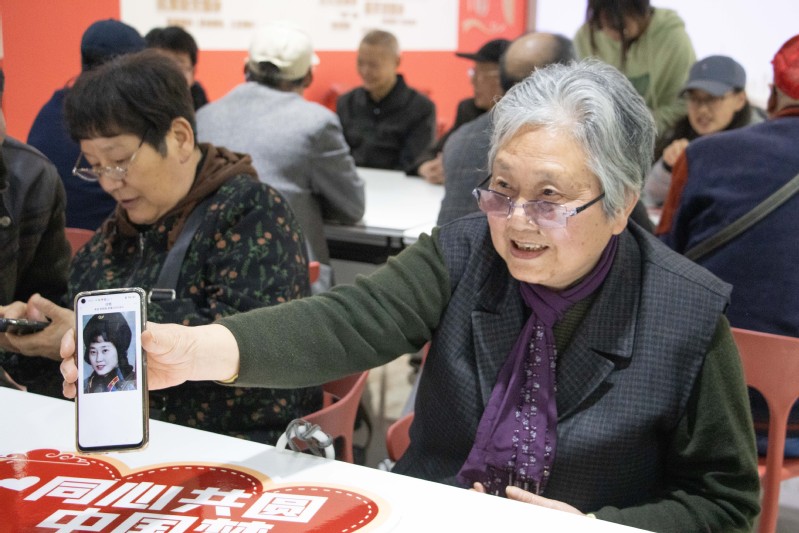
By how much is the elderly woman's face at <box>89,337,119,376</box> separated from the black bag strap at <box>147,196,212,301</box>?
0.69m

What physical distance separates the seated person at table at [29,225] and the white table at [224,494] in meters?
0.96

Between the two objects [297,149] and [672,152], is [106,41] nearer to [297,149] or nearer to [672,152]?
[297,149]

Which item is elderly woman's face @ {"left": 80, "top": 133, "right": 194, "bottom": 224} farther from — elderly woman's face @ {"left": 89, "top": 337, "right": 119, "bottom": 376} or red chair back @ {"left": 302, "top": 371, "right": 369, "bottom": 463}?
elderly woman's face @ {"left": 89, "top": 337, "right": 119, "bottom": 376}

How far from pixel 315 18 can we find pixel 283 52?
2540mm

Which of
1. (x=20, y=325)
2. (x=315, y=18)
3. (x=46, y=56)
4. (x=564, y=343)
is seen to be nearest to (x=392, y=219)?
(x=46, y=56)

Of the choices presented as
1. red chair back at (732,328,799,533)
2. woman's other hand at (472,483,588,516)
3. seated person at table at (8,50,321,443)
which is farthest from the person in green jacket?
woman's other hand at (472,483,588,516)

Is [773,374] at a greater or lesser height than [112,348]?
lesser

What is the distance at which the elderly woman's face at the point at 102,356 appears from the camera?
4.24ft

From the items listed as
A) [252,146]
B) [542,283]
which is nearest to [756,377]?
[542,283]

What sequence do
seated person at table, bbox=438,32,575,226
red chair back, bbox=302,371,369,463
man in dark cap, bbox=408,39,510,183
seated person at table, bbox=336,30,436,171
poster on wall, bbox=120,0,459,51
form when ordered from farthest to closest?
1. seated person at table, bbox=336,30,436,171
2. poster on wall, bbox=120,0,459,51
3. man in dark cap, bbox=408,39,510,183
4. seated person at table, bbox=438,32,575,226
5. red chair back, bbox=302,371,369,463

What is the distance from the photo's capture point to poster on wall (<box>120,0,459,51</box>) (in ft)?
15.2

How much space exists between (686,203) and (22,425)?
1801mm

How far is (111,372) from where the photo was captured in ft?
4.24

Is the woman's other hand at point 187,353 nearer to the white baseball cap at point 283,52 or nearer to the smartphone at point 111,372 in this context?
the smartphone at point 111,372
